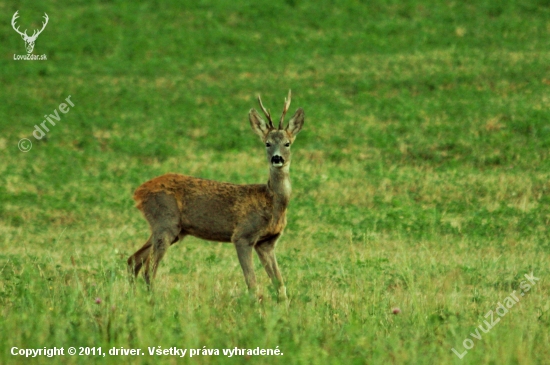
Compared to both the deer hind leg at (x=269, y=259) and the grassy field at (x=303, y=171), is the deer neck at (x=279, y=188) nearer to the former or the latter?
the deer hind leg at (x=269, y=259)

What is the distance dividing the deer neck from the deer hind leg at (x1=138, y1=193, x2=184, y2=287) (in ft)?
3.54

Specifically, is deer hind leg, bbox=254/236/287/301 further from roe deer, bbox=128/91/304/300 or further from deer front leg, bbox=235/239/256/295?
deer front leg, bbox=235/239/256/295

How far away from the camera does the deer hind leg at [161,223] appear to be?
31.1ft

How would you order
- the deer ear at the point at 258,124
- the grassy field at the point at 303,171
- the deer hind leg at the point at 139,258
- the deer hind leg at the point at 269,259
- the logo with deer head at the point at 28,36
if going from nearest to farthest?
the grassy field at the point at 303,171 → the deer hind leg at the point at 269,259 → the deer hind leg at the point at 139,258 → the deer ear at the point at 258,124 → the logo with deer head at the point at 28,36

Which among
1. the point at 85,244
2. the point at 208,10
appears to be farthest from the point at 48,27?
the point at 85,244

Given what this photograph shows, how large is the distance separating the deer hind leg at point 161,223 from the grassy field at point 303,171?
1.02ft

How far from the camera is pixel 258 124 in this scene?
9883 mm

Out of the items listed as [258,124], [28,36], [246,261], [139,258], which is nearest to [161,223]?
[139,258]

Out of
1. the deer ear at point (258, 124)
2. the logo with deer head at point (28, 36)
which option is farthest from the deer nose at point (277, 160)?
the logo with deer head at point (28, 36)

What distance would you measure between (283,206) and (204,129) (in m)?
12.7

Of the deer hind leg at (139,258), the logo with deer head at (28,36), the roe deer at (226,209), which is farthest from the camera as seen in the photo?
the logo with deer head at (28,36)

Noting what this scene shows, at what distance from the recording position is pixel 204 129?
21.8 metres

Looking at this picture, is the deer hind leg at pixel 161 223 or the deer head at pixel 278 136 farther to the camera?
the deer hind leg at pixel 161 223

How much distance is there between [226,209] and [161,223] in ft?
2.37
